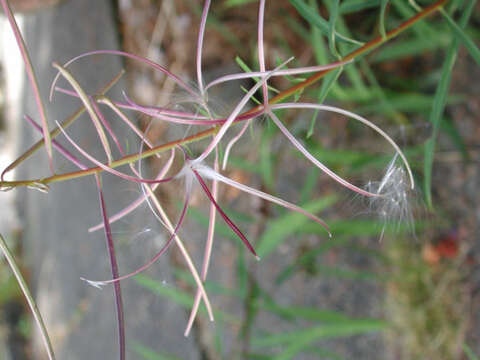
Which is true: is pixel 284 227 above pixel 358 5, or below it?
below

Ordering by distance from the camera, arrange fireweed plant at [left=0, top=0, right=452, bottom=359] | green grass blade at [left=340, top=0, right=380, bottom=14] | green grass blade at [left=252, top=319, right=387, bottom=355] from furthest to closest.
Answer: green grass blade at [left=252, top=319, right=387, bottom=355], green grass blade at [left=340, top=0, right=380, bottom=14], fireweed plant at [left=0, top=0, right=452, bottom=359]

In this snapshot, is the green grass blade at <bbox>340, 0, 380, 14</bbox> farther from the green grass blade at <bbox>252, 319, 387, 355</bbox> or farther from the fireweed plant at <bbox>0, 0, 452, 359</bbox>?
the green grass blade at <bbox>252, 319, 387, 355</bbox>

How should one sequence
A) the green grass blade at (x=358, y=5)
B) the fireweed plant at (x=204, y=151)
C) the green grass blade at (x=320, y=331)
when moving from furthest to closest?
the green grass blade at (x=320, y=331) < the green grass blade at (x=358, y=5) < the fireweed plant at (x=204, y=151)

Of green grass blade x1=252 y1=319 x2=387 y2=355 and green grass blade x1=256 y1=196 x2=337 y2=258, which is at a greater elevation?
green grass blade x1=256 y1=196 x2=337 y2=258

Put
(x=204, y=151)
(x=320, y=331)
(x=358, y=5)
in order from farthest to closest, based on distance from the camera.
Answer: (x=320, y=331) < (x=358, y=5) < (x=204, y=151)

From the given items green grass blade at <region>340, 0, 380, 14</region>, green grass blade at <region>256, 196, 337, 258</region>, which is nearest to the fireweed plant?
green grass blade at <region>340, 0, 380, 14</region>

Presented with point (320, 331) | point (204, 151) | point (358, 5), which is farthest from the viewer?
point (320, 331)

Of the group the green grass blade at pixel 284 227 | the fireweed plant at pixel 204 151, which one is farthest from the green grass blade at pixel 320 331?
the fireweed plant at pixel 204 151

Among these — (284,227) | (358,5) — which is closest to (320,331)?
(284,227)

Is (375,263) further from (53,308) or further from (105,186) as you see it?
(53,308)

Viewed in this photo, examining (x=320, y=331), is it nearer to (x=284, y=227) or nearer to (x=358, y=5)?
(x=284, y=227)

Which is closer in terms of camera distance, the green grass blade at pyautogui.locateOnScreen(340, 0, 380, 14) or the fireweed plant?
the fireweed plant

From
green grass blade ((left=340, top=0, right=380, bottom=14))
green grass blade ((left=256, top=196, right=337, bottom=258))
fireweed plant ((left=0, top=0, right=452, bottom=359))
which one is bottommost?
green grass blade ((left=256, top=196, right=337, bottom=258))

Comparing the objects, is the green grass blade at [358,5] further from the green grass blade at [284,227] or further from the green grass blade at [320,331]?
the green grass blade at [320,331]
